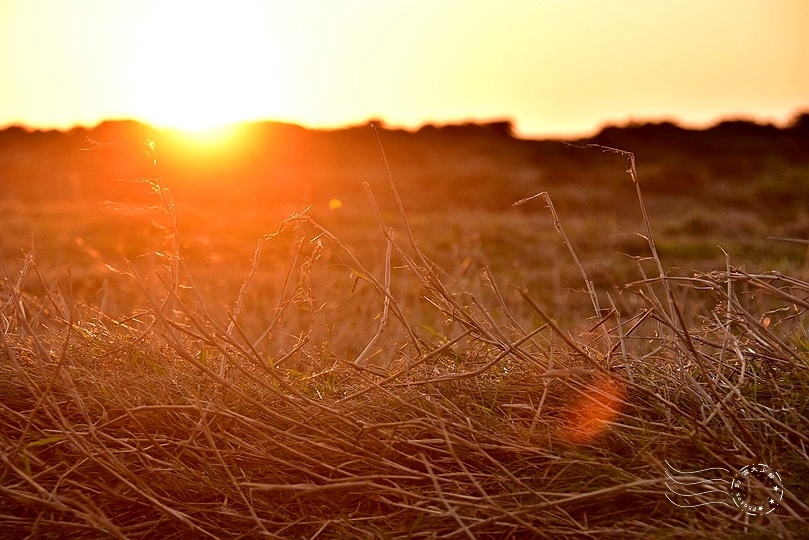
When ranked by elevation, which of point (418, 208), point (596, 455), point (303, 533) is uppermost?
point (596, 455)

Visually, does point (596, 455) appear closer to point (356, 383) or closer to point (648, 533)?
point (648, 533)

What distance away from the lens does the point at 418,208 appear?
14094mm

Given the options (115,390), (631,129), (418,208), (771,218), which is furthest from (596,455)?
(631,129)

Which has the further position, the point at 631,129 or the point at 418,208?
the point at 631,129

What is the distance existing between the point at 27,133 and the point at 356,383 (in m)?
28.4

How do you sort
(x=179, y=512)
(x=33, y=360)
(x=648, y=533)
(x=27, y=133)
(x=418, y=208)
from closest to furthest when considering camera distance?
1. (x=648, y=533)
2. (x=179, y=512)
3. (x=33, y=360)
4. (x=418, y=208)
5. (x=27, y=133)

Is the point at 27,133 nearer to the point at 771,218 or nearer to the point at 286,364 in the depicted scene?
the point at 771,218

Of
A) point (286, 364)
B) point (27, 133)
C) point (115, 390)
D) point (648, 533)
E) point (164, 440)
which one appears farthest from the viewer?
point (27, 133)

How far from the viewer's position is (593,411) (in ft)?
5.38

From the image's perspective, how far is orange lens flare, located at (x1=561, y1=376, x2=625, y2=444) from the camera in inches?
62.9

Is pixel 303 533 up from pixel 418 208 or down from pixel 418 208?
up

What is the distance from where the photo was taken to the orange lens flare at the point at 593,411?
5.24 ft

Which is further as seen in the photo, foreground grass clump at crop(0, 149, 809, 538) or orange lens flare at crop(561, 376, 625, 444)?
orange lens flare at crop(561, 376, 625, 444)

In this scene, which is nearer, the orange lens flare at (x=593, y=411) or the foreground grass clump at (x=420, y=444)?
the foreground grass clump at (x=420, y=444)
